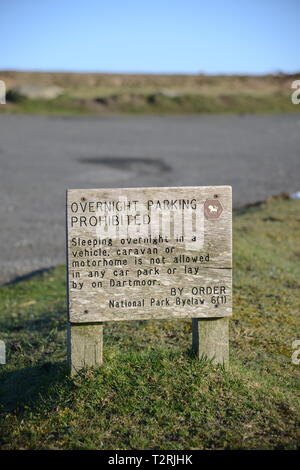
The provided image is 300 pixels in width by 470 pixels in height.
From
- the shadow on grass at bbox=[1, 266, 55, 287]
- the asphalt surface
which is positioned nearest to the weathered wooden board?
the shadow on grass at bbox=[1, 266, 55, 287]

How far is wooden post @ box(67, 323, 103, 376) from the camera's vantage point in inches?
173

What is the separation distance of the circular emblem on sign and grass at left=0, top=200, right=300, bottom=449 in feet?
3.55

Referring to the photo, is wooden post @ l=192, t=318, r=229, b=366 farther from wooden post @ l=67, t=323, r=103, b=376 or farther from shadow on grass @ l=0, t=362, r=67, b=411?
shadow on grass @ l=0, t=362, r=67, b=411

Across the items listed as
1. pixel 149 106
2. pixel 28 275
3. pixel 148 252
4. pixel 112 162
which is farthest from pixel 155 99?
pixel 148 252

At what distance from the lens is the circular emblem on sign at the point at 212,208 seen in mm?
4332

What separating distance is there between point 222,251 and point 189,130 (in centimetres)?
2400

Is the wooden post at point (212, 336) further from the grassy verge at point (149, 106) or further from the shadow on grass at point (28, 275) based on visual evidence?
the grassy verge at point (149, 106)

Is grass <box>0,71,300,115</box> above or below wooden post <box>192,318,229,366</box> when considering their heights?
above

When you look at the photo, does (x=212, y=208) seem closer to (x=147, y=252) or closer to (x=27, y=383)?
(x=147, y=252)
